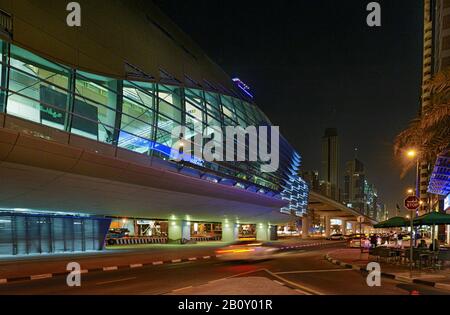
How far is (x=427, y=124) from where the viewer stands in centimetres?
1662

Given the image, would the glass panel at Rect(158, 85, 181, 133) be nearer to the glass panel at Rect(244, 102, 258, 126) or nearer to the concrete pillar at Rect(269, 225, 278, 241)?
the glass panel at Rect(244, 102, 258, 126)

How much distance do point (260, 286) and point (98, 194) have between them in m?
17.9

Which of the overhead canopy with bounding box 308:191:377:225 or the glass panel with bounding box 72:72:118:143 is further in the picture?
the overhead canopy with bounding box 308:191:377:225

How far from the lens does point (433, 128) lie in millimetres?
17844

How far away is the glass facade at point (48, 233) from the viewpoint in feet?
88.2

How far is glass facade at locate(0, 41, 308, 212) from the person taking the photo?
21.3m

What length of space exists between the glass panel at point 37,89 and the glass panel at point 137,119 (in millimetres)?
5200

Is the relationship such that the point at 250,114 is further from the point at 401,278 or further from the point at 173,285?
the point at 173,285

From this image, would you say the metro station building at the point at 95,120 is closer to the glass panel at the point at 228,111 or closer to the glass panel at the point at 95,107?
the glass panel at the point at 95,107

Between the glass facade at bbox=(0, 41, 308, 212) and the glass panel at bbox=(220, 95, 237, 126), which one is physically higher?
the glass panel at bbox=(220, 95, 237, 126)

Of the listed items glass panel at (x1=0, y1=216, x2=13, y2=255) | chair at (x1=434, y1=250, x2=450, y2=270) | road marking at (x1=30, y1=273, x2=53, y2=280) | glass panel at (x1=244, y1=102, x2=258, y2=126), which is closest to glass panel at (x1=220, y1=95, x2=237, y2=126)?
glass panel at (x1=244, y1=102, x2=258, y2=126)

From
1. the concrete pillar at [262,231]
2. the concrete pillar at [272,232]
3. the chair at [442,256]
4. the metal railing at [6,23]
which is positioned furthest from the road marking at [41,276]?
the concrete pillar at [272,232]
